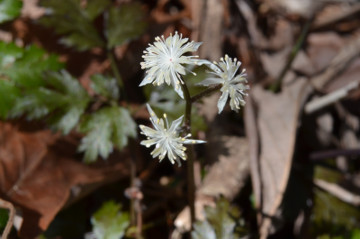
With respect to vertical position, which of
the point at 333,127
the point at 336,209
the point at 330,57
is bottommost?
the point at 336,209

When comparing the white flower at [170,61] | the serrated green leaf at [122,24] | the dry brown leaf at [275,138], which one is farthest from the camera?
the serrated green leaf at [122,24]

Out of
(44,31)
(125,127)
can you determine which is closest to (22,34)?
(44,31)

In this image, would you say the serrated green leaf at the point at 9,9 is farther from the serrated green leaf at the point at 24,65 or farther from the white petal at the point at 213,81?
the white petal at the point at 213,81

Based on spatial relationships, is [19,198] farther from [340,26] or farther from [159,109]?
[340,26]

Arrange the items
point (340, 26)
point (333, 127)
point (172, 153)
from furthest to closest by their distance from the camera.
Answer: point (340, 26) → point (333, 127) → point (172, 153)

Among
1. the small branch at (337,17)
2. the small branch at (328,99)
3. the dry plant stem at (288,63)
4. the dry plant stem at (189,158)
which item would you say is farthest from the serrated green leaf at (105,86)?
the small branch at (337,17)

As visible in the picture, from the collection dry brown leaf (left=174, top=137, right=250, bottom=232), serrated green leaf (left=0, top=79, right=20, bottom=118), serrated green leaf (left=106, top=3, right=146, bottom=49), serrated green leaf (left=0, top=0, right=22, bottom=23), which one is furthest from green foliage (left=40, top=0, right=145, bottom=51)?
dry brown leaf (left=174, top=137, right=250, bottom=232)
